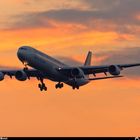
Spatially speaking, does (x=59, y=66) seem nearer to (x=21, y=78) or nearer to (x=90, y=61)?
(x=21, y=78)

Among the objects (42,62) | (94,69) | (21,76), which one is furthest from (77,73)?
(21,76)

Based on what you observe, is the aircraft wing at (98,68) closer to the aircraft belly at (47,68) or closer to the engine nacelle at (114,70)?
the engine nacelle at (114,70)

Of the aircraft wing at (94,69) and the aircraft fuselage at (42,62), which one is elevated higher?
the aircraft wing at (94,69)

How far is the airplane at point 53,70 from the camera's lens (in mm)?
121250

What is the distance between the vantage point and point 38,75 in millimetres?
126625

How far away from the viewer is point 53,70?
123 metres

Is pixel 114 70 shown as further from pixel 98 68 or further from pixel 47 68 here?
pixel 47 68

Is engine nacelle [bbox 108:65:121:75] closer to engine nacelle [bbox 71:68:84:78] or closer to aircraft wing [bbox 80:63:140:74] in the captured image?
aircraft wing [bbox 80:63:140:74]

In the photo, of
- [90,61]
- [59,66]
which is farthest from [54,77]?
[90,61]

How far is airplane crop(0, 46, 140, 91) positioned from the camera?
121 m

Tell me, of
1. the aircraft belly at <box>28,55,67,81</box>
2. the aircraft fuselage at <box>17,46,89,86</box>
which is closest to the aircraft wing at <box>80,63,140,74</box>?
the aircraft fuselage at <box>17,46,89,86</box>

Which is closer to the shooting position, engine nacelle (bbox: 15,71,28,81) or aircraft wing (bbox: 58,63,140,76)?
aircraft wing (bbox: 58,63,140,76)

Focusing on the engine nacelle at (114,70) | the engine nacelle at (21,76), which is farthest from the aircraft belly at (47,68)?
the engine nacelle at (114,70)

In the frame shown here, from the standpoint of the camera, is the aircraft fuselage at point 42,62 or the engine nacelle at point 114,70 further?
the engine nacelle at point 114,70
